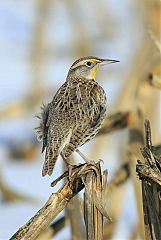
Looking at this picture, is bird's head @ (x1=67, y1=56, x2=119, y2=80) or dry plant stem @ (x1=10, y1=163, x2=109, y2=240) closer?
dry plant stem @ (x1=10, y1=163, x2=109, y2=240)

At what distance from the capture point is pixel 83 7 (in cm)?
778

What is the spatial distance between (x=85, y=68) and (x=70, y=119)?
0.75 m

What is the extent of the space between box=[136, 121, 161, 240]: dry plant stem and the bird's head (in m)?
1.21

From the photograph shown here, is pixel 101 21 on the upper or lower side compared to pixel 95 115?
upper

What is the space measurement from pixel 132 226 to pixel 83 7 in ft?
10.7

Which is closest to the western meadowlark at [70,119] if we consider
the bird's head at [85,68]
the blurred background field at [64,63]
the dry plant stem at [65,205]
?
the dry plant stem at [65,205]

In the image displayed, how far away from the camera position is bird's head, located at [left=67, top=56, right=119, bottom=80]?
12.9ft

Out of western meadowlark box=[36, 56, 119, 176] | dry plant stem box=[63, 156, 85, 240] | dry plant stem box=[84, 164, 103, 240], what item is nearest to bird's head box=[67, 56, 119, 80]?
western meadowlark box=[36, 56, 119, 176]

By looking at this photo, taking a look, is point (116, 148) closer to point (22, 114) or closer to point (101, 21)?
point (22, 114)

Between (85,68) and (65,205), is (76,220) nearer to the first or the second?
(85,68)

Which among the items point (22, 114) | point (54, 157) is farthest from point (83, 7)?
point (54, 157)

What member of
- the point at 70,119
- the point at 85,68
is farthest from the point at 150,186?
the point at 85,68

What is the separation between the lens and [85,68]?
13.0 feet

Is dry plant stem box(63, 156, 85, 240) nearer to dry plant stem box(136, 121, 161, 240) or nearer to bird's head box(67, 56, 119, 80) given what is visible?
bird's head box(67, 56, 119, 80)
